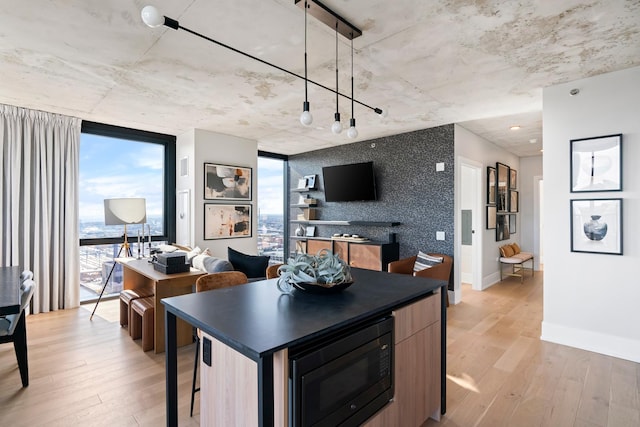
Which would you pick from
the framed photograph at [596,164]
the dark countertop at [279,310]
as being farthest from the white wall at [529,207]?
the dark countertop at [279,310]

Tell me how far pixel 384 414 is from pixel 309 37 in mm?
2394

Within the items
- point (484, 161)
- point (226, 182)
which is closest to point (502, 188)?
point (484, 161)

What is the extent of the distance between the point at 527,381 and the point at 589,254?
1.41 m

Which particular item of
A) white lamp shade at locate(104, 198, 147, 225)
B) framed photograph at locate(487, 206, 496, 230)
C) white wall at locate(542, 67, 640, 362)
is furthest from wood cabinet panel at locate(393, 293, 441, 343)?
framed photograph at locate(487, 206, 496, 230)

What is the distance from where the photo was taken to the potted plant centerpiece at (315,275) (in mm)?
1766

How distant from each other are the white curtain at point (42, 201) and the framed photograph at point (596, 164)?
19.3 feet

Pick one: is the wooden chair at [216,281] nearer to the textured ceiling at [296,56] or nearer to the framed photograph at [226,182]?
the textured ceiling at [296,56]

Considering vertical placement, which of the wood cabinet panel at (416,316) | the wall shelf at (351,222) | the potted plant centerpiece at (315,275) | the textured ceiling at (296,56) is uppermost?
the textured ceiling at (296,56)

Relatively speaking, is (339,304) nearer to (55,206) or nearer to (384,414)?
(384,414)

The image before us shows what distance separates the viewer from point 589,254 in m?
3.08

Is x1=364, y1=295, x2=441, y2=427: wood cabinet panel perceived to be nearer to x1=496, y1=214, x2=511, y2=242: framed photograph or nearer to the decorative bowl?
the decorative bowl

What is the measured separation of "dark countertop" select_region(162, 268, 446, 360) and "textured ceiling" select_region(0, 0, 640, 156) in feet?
5.62

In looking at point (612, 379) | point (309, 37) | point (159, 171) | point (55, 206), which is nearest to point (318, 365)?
point (309, 37)

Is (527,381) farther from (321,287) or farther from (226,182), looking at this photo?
(226,182)
